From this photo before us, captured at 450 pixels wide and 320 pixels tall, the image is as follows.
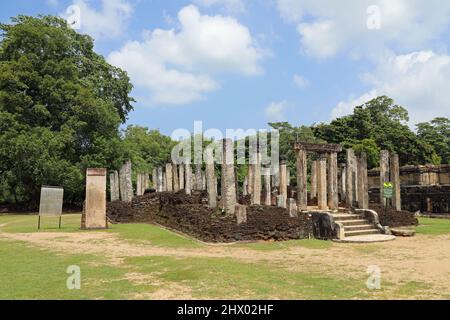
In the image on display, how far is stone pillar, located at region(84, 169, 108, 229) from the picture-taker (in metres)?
17.5

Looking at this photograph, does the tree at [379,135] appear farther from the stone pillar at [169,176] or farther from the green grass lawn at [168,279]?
the green grass lawn at [168,279]

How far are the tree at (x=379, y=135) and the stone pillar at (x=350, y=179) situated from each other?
66.7ft

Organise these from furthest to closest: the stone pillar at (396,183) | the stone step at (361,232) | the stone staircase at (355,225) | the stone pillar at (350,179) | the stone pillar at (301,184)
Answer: the stone pillar at (396,183) < the stone pillar at (350,179) < the stone pillar at (301,184) < the stone staircase at (355,225) < the stone step at (361,232)

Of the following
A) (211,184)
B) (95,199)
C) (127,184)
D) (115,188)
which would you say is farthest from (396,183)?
(115,188)

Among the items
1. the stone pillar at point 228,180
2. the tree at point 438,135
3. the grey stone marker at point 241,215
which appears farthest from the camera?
the tree at point 438,135

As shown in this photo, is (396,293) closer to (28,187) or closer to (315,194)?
(315,194)

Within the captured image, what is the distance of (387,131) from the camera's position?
41.6 metres

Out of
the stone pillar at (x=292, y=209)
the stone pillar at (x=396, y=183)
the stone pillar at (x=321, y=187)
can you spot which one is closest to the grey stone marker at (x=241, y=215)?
the stone pillar at (x=292, y=209)

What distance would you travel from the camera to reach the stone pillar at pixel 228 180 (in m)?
13.8

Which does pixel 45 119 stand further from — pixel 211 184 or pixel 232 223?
pixel 232 223

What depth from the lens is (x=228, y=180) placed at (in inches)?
550
